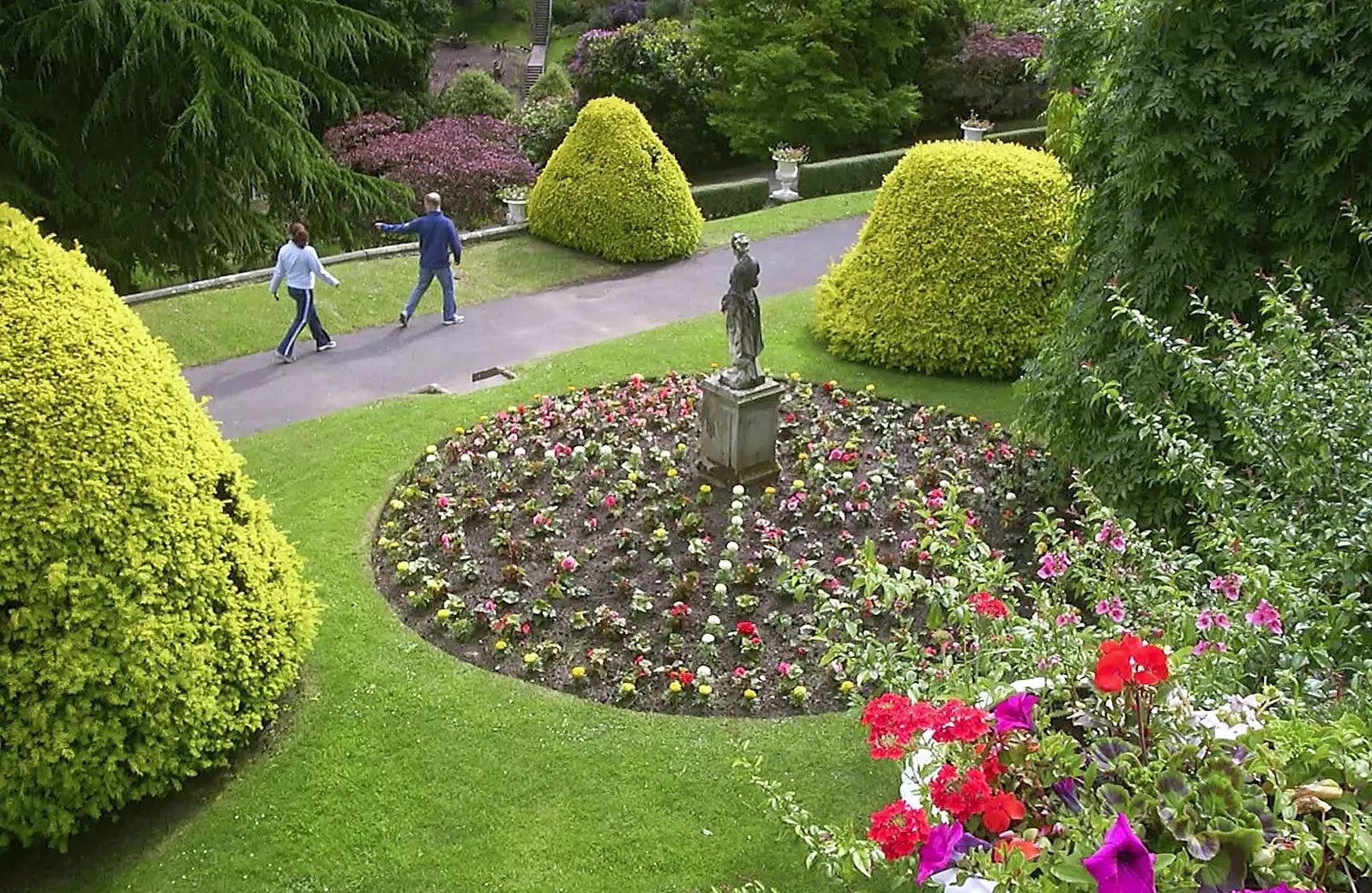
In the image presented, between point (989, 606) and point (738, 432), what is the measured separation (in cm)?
493

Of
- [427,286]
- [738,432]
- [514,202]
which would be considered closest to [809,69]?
[514,202]

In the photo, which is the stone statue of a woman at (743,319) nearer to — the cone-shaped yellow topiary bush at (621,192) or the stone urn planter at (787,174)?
the cone-shaped yellow topiary bush at (621,192)

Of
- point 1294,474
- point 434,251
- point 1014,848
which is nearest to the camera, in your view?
point 1014,848

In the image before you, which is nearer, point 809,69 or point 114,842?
point 114,842

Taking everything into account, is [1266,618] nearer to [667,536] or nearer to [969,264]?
[667,536]

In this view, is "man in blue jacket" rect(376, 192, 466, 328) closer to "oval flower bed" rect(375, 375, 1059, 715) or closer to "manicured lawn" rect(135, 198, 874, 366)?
"manicured lawn" rect(135, 198, 874, 366)

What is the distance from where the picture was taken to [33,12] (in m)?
10.1

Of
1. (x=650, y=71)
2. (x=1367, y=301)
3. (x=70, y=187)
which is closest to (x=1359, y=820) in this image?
(x=1367, y=301)

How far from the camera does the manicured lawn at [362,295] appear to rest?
12.4m

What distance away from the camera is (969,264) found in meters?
10.7

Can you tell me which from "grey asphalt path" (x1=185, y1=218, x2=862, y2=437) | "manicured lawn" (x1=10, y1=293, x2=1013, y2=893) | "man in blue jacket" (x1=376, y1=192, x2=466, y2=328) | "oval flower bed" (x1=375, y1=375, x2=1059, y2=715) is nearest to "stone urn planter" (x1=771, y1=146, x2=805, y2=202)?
"grey asphalt path" (x1=185, y1=218, x2=862, y2=437)

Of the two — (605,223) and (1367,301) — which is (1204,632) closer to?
(1367,301)

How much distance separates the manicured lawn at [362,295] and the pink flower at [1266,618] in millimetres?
10939

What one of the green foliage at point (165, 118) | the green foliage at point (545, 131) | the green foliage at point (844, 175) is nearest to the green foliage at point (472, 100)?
the green foliage at point (545, 131)
